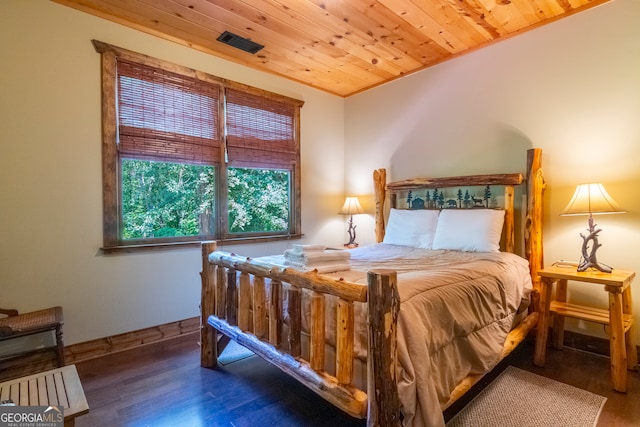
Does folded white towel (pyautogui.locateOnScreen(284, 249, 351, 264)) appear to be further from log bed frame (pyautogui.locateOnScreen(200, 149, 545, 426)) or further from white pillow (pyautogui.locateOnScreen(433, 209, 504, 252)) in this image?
white pillow (pyautogui.locateOnScreen(433, 209, 504, 252))

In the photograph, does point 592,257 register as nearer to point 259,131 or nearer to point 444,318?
point 444,318

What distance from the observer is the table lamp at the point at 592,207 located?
2.18 m

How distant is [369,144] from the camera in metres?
4.11

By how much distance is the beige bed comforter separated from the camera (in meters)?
1.29

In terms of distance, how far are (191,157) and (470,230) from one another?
2595mm

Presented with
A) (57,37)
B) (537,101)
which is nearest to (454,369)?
(537,101)

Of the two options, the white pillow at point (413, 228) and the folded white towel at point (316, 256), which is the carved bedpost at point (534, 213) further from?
the folded white towel at point (316, 256)

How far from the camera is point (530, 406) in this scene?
1840 millimetres

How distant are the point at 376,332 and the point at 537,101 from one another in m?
2.64

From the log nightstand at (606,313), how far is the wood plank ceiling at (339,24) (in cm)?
203

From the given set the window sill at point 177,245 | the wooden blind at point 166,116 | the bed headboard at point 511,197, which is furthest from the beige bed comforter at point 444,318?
the wooden blind at point 166,116

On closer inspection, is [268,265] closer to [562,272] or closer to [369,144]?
[562,272]

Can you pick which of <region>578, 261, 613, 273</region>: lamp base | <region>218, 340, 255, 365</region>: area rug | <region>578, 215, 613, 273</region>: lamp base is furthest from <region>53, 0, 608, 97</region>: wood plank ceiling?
<region>218, 340, 255, 365</region>: area rug

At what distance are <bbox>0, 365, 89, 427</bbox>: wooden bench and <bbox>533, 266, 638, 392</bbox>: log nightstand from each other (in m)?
2.75
